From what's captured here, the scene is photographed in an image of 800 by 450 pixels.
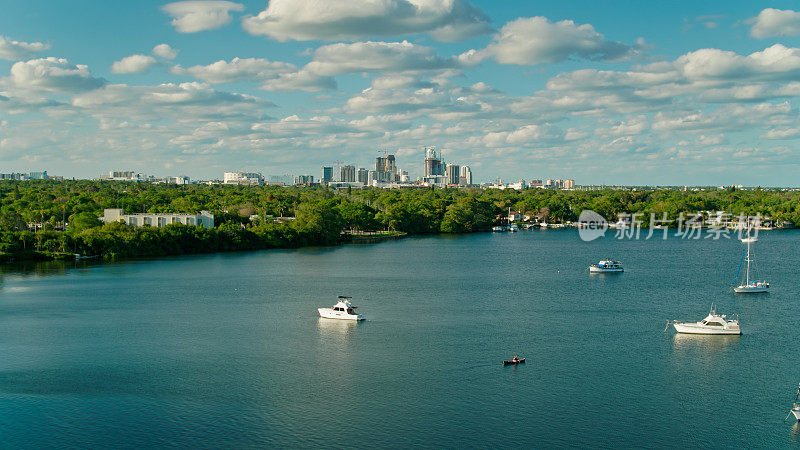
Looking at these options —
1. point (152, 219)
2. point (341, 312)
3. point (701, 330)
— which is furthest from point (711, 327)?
point (152, 219)

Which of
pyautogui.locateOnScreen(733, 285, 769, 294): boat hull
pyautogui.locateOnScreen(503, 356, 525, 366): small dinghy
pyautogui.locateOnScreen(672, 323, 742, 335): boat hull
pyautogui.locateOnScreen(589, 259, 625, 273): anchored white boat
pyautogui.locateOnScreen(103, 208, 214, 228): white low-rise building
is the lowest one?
pyautogui.locateOnScreen(503, 356, 525, 366): small dinghy

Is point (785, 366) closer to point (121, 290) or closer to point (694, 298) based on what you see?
point (694, 298)

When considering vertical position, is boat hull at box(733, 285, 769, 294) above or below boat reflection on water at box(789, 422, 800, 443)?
above

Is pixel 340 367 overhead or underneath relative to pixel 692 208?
underneath

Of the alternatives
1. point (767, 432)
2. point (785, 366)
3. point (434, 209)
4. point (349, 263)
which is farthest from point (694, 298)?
point (434, 209)

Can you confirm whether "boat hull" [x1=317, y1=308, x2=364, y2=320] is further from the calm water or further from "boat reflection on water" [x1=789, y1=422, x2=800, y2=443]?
"boat reflection on water" [x1=789, y1=422, x2=800, y2=443]

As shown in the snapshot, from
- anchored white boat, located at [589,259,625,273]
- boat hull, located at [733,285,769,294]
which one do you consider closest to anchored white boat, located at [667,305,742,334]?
boat hull, located at [733,285,769,294]

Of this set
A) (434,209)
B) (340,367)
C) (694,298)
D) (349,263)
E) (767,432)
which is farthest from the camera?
(434,209)
